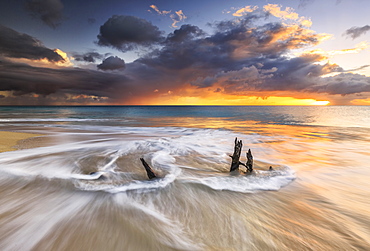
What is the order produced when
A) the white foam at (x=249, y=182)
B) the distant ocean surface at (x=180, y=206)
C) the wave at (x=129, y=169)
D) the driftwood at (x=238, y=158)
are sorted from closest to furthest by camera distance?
the distant ocean surface at (x=180, y=206) → the white foam at (x=249, y=182) → the wave at (x=129, y=169) → the driftwood at (x=238, y=158)

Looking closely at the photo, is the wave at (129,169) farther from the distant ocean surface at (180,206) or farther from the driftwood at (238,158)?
the driftwood at (238,158)

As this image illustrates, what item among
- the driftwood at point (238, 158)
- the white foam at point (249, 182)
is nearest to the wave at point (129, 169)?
the white foam at point (249, 182)

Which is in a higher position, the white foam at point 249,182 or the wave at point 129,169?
the white foam at point 249,182

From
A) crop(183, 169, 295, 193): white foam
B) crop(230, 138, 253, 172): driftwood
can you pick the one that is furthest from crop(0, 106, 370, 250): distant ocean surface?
crop(230, 138, 253, 172): driftwood

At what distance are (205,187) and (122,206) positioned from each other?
2206 mm

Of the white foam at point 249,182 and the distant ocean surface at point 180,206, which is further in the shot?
the white foam at point 249,182

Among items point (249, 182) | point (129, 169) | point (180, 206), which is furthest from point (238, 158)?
point (129, 169)

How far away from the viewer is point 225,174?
5.75m

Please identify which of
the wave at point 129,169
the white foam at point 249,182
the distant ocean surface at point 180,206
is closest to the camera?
the distant ocean surface at point 180,206

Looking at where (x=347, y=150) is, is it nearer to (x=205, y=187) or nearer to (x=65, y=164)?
(x=205, y=187)

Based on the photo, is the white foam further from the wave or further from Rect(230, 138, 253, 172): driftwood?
Rect(230, 138, 253, 172): driftwood

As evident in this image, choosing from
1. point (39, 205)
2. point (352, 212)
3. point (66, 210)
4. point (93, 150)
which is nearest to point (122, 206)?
point (66, 210)

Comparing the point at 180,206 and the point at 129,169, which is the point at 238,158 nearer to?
the point at 180,206

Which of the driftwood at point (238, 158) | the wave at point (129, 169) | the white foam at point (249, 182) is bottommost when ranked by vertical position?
the wave at point (129, 169)
